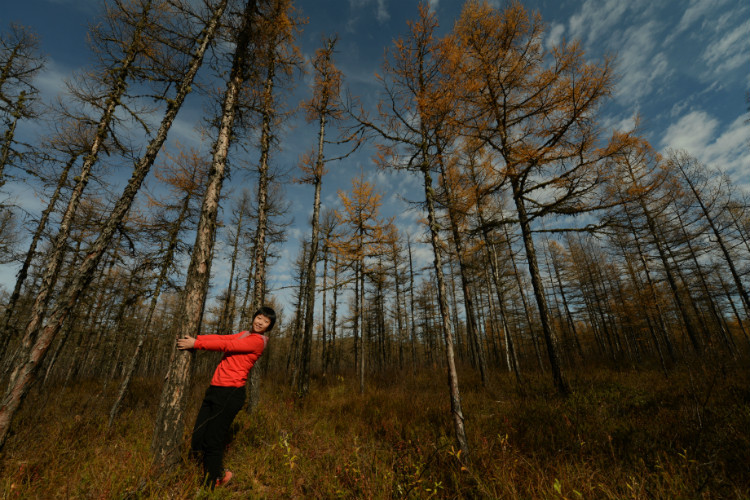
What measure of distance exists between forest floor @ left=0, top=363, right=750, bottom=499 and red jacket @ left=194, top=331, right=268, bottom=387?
1.07m

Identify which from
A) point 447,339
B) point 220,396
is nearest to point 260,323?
point 220,396

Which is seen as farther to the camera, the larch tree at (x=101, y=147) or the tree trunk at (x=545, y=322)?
the tree trunk at (x=545, y=322)

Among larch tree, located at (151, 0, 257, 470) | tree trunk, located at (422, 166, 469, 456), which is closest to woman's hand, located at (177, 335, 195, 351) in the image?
larch tree, located at (151, 0, 257, 470)

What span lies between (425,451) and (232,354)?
10.7 ft

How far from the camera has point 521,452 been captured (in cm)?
391

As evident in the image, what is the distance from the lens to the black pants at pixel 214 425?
2.97 metres

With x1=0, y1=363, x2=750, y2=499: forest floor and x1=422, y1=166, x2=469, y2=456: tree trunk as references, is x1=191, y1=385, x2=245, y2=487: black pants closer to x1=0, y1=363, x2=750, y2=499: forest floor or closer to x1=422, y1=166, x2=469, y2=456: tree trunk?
x1=0, y1=363, x2=750, y2=499: forest floor

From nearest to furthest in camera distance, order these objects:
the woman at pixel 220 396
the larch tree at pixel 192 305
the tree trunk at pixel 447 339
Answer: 1. the woman at pixel 220 396
2. the larch tree at pixel 192 305
3. the tree trunk at pixel 447 339

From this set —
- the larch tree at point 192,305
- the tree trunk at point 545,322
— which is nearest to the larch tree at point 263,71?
the larch tree at point 192,305

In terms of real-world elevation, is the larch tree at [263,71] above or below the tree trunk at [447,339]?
above

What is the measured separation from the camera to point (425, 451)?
3.91 m

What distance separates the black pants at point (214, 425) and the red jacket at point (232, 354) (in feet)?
0.35

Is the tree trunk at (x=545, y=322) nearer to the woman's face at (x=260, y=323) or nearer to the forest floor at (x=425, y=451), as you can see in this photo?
the forest floor at (x=425, y=451)

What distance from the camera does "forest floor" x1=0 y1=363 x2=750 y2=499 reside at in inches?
113
